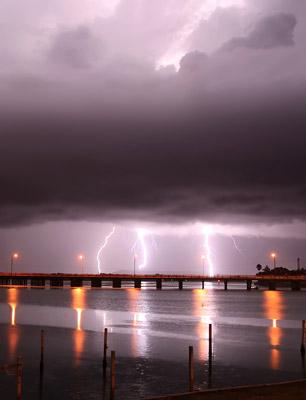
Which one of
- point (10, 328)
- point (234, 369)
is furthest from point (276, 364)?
point (10, 328)

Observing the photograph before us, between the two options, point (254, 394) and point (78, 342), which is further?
point (78, 342)

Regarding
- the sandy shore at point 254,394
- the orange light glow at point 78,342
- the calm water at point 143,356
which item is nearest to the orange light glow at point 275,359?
the calm water at point 143,356

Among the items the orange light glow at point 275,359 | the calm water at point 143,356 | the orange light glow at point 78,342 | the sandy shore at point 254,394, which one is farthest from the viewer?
the orange light glow at point 78,342

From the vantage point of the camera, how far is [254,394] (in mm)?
17375

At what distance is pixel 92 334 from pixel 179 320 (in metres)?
19.5

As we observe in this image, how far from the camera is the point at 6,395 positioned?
23312 mm

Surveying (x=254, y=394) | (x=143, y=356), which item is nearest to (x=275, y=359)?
(x=143, y=356)

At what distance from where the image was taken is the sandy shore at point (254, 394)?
1686cm

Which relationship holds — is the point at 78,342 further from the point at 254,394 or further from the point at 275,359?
the point at 254,394

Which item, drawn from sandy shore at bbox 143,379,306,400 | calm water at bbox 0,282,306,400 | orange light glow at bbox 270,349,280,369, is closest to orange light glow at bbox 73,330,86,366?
calm water at bbox 0,282,306,400

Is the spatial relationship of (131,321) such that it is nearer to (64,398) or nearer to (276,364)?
(276,364)

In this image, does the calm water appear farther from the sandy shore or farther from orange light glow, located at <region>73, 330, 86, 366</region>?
the sandy shore

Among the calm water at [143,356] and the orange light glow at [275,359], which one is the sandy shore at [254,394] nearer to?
the calm water at [143,356]

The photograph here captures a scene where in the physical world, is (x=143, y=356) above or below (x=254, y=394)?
below
